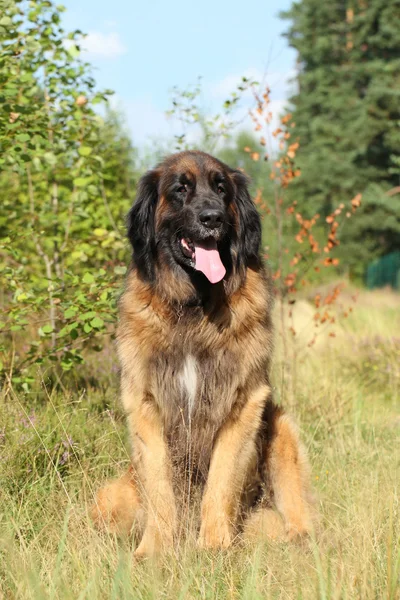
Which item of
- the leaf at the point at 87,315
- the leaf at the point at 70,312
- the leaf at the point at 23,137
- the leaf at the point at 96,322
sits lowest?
the leaf at the point at 96,322

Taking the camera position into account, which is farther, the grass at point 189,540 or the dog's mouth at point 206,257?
the dog's mouth at point 206,257

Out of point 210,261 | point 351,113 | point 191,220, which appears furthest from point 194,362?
point 351,113

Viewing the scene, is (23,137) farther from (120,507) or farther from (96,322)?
(120,507)

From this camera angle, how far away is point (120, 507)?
12.1ft

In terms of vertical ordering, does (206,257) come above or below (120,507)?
above

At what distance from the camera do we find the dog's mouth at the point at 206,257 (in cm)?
363

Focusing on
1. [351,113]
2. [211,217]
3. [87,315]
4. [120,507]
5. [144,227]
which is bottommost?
[120,507]

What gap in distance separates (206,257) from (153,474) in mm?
1096

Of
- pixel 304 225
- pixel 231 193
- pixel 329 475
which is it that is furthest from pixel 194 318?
pixel 304 225

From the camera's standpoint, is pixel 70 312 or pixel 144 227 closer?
pixel 144 227

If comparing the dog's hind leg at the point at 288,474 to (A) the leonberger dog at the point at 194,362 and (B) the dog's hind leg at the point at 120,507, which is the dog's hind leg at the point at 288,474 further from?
(B) the dog's hind leg at the point at 120,507

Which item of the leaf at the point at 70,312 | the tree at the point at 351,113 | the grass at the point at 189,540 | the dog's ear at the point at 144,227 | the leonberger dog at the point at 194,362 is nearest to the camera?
the grass at the point at 189,540

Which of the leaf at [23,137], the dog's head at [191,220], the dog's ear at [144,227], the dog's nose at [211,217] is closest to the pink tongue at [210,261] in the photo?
the dog's head at [191,220]

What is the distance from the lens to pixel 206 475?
3844mm
